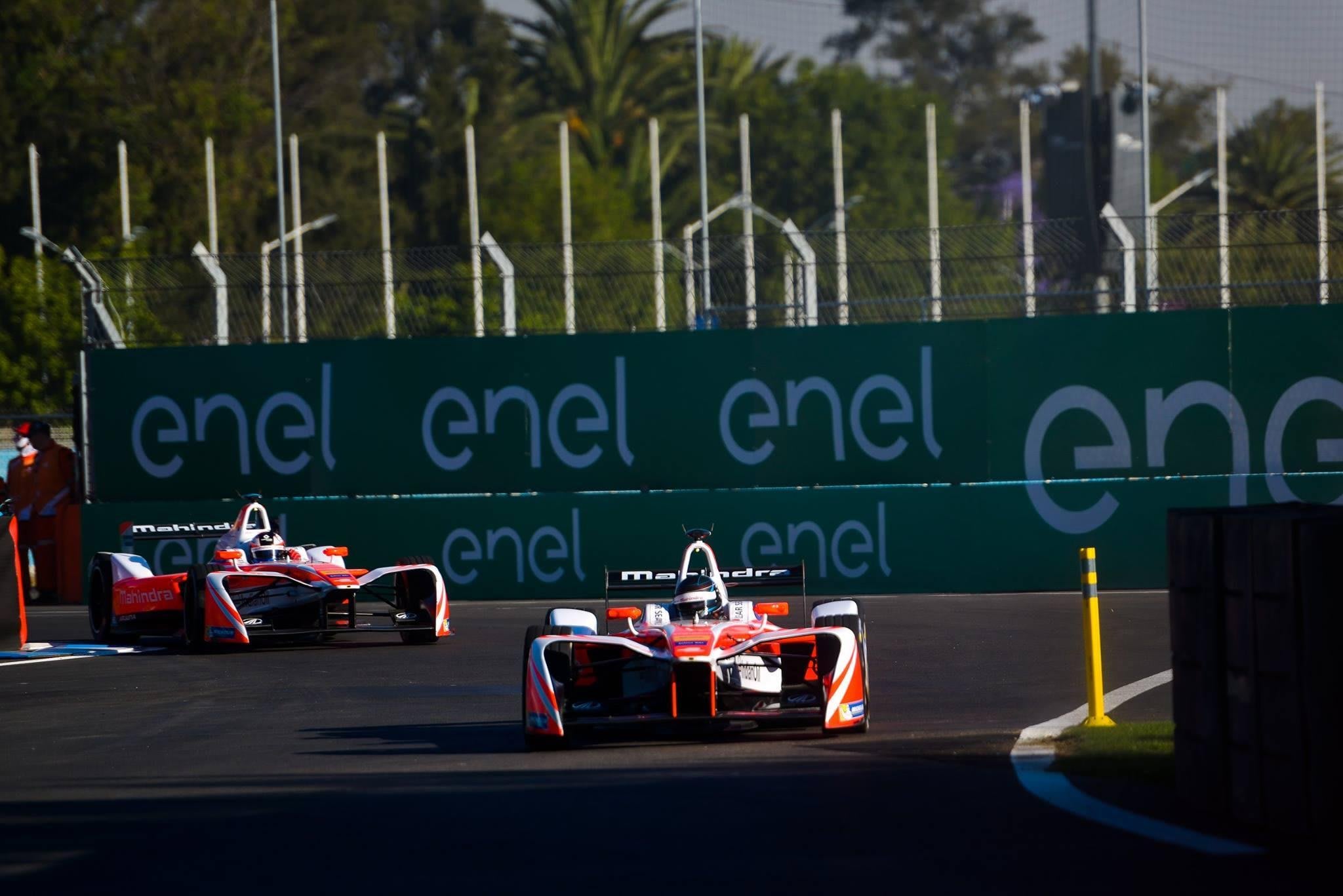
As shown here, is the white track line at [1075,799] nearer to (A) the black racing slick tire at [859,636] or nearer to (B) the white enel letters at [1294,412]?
(A) the black racing slick tire at [859,636]

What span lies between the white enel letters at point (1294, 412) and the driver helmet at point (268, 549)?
959 cm

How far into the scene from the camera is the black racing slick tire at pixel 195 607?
49.5ft

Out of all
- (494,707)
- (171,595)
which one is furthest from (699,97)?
(494,707)

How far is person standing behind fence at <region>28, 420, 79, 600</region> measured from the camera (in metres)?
20.9

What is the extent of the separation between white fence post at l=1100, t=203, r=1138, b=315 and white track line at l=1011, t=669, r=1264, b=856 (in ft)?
32.0

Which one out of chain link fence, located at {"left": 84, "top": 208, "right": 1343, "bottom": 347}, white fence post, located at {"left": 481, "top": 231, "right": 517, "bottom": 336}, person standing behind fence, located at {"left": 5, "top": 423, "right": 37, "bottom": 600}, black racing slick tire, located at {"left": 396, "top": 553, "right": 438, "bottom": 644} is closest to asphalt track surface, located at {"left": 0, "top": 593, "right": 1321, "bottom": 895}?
black racing slick tire, located at {"left": 396, "top": 553, "right": 438, "bottom": 644}

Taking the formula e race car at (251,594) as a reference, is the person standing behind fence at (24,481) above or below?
above

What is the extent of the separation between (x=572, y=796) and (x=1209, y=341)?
12.6m

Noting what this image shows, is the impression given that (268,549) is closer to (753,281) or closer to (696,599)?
(696,599)

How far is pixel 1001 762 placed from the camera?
27.8 feet

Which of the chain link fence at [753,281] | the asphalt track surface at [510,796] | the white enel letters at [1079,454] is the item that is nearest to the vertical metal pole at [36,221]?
the chain link fence at [753,281]

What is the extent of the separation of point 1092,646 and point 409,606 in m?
7.48

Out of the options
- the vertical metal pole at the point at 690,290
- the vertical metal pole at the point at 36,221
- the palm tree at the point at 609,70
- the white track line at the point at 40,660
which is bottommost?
the white track line at the point at 40,660

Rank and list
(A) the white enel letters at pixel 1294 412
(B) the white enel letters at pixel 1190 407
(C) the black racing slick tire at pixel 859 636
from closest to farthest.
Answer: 1. (C) the black racing slick tire at pixel 859 636
2. (A) the white enel letters at pixel 1294 412
3. (B) the white enel letters at pixel 1190 407
